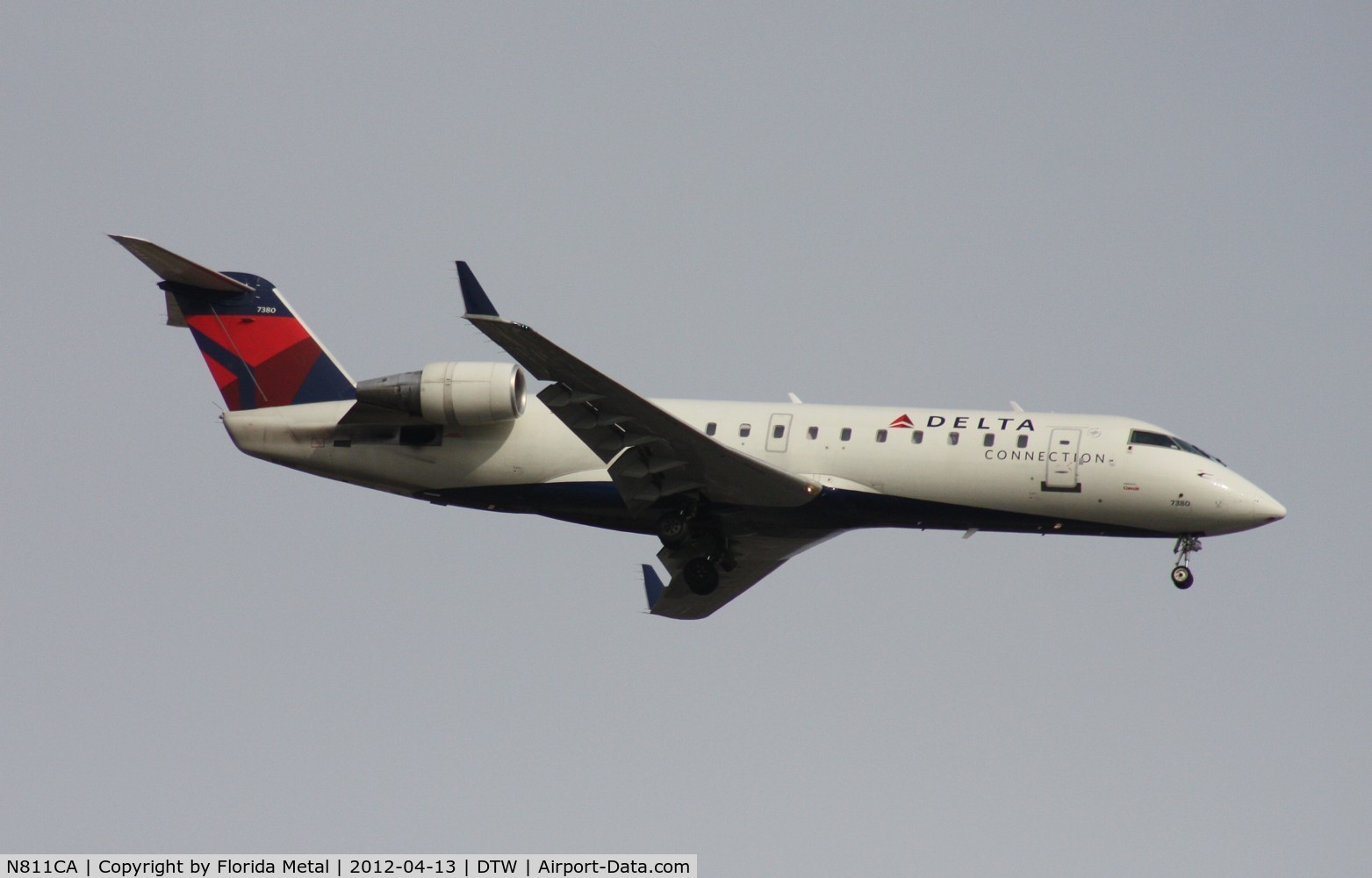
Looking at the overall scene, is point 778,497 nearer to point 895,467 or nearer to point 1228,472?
point 895,467

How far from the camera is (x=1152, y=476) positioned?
2377 cm

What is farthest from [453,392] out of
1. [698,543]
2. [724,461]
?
[698,543]

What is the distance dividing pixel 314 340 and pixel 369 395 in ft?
7.75

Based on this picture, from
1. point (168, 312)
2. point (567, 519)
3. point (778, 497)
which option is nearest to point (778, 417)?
point (778, 497)

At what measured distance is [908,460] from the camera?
23953mm

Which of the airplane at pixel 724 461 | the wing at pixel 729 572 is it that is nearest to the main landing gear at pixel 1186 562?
the airplane at pixel 724 461

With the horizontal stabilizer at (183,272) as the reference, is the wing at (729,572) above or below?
below

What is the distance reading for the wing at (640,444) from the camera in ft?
71.5

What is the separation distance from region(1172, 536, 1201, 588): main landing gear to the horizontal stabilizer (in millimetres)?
15234

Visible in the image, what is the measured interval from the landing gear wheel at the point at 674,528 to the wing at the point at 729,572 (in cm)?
63

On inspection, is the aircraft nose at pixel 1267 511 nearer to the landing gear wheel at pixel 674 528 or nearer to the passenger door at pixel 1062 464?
the passenger door at pixel 1062 464

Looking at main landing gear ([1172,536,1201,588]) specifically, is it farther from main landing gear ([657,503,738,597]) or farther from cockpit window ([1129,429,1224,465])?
main landing gear ([657,503,738,597])

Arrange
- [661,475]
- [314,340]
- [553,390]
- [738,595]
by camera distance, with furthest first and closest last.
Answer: [738,595]
[314,340]
[661,475]
[553,390]

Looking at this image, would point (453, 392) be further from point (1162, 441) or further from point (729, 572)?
point (1162, 441)
